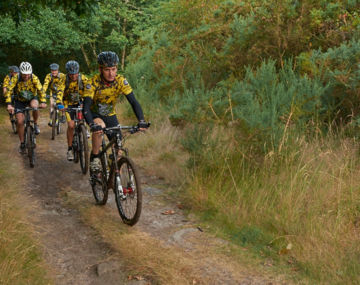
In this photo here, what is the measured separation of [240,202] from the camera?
19.3 ft

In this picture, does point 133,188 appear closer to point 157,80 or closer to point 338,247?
point 338,247

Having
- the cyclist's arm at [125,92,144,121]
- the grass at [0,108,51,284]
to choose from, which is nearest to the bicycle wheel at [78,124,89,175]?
the grass at [0,108,51,284]

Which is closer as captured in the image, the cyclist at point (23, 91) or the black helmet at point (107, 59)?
the black helmet at point (107, 59)

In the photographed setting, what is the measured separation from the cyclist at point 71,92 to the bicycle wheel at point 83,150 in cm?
69

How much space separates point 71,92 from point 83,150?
171 cm

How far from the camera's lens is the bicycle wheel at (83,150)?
27.3 feet

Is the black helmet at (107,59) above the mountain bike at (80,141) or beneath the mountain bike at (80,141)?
above

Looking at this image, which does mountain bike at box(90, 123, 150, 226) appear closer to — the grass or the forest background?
the forest background

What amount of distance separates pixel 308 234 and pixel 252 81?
3616 millimetres

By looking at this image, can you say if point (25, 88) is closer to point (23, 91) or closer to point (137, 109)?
point (23, 91)

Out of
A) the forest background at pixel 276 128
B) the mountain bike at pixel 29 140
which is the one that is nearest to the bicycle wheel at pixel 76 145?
the mountain bike at pixel 29 140

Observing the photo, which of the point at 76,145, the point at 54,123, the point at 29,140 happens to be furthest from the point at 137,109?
the point at 54,123

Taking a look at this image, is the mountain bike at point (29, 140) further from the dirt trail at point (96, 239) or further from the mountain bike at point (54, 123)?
the mountain bike at point (54, 123)

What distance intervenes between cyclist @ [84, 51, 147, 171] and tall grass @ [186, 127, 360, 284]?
4.98ft
